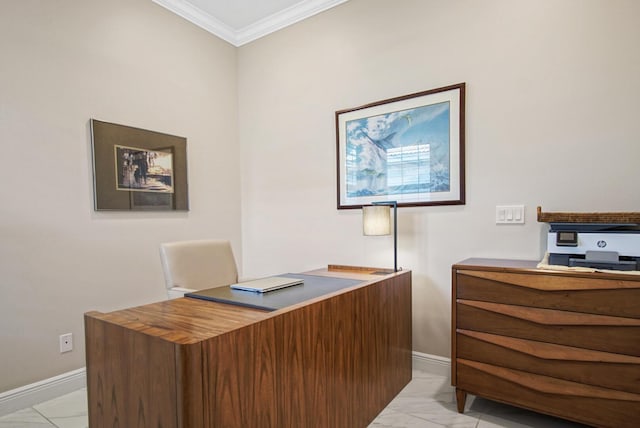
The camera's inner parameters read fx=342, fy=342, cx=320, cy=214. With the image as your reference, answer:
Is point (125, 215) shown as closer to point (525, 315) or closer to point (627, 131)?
point (525, 315)

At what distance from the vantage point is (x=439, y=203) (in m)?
2.38

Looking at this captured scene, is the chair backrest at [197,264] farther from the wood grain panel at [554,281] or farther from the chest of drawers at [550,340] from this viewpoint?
the wood grain panel at [554,281]

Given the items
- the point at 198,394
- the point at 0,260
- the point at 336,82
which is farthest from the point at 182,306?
the point at 336,82

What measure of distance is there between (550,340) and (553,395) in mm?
260

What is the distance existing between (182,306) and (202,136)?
2102 mm

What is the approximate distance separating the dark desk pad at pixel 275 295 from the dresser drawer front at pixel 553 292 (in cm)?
64

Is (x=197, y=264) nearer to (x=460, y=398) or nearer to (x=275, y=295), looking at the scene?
(x=275, y=295)

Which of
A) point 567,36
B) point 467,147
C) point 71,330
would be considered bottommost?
point 71,330

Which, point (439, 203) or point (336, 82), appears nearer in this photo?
point (439, 203)

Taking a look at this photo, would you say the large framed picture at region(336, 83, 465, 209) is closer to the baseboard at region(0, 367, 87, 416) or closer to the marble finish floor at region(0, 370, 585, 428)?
the marble finish floor at region(0, 370, 585, 428)

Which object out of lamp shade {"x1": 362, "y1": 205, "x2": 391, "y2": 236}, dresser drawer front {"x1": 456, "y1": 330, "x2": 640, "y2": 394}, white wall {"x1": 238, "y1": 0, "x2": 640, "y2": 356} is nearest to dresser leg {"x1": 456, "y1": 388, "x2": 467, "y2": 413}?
dresser drawer front {"x1": 456, "y1": 330, "x2": 640, "y2": 394}

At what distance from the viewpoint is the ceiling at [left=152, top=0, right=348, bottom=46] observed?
2.89m

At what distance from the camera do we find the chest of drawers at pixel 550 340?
4.93 ft

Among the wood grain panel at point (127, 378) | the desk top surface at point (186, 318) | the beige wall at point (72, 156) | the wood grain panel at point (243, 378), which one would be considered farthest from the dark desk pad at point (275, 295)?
the beige wall at point (72, 156)
